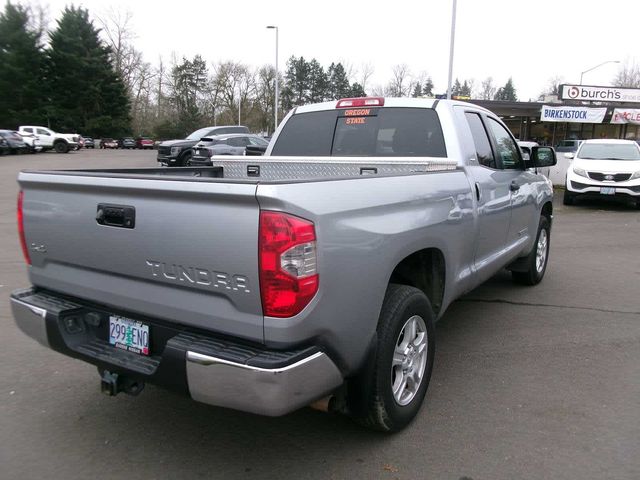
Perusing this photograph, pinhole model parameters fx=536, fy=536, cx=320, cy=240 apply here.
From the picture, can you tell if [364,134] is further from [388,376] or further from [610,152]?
[610,152]

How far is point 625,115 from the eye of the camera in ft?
92.3

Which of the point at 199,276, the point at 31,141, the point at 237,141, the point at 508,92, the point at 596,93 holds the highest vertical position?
the point at 508,92

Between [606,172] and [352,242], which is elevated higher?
[606,172]

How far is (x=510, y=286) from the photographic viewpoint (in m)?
6.28

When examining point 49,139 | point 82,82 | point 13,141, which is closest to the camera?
point 13,141

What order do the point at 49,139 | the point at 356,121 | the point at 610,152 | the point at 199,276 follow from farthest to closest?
the point at 49,139
the point at 610,152
the point at 356,121
the point at 199,276

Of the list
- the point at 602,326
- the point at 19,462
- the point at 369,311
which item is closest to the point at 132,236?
the point at 369,311

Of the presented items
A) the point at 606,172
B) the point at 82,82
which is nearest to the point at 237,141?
the point at 606,172

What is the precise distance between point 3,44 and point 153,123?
81.2ft

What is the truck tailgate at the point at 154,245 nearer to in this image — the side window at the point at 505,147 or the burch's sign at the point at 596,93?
the side window at the point at 505,147

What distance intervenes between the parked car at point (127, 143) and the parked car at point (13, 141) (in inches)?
805

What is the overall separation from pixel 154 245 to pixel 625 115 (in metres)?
31.4

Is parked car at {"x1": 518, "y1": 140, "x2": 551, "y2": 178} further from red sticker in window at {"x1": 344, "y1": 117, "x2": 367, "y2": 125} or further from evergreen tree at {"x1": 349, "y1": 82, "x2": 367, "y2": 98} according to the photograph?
evergreen tree at {"x1": 349, "y1": 82, "x2": 367, "y2": 98}

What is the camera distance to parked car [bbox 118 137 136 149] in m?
57.1
